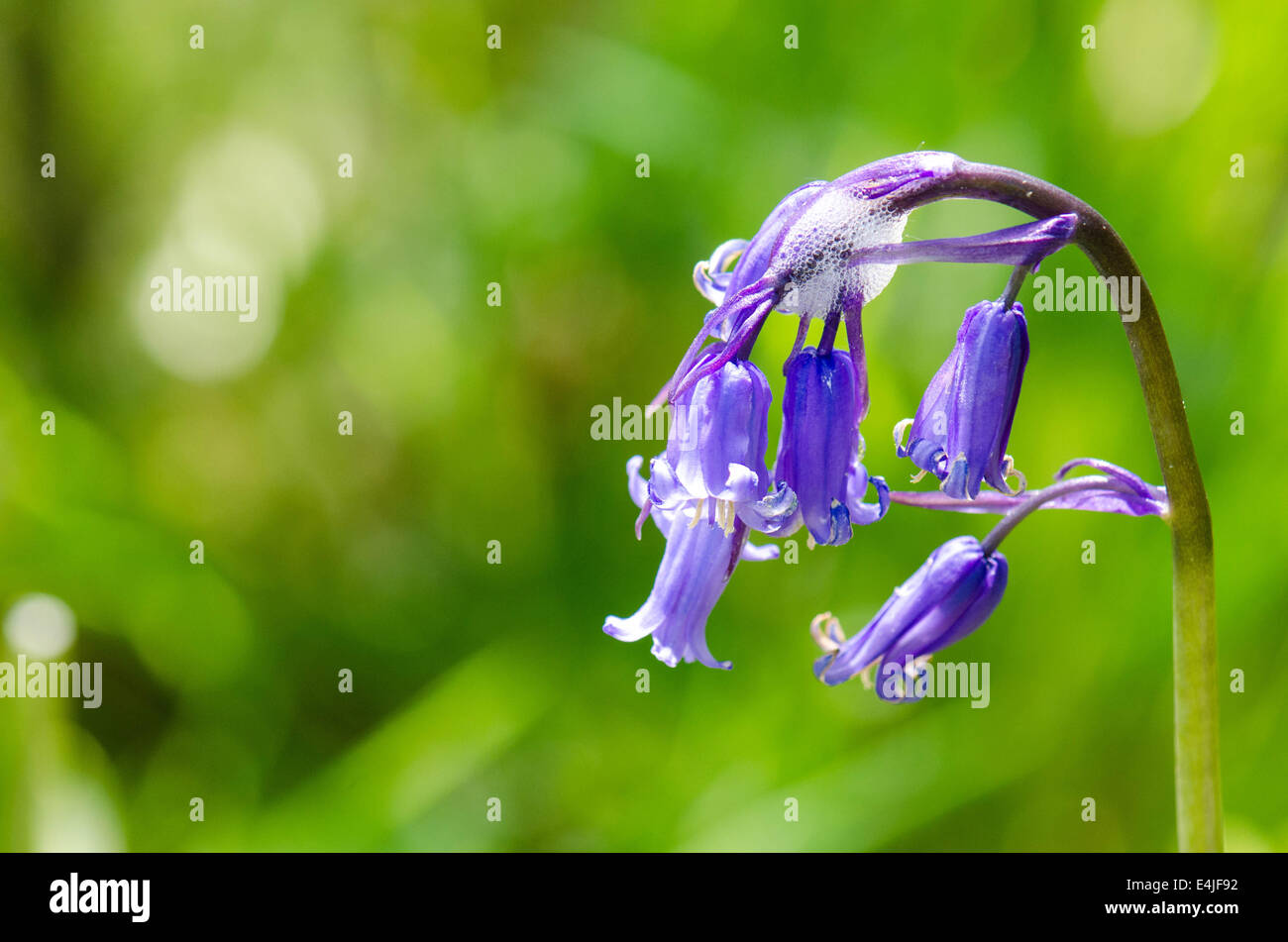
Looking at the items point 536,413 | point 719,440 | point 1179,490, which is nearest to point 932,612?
point 1179,490

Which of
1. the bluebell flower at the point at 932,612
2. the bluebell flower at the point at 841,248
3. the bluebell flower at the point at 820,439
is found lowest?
the bluebell flower at the point at 932,612

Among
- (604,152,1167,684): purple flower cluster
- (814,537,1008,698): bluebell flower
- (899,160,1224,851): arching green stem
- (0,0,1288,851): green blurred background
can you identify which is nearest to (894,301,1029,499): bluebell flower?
(604,152,1167,684): purple flower cluster

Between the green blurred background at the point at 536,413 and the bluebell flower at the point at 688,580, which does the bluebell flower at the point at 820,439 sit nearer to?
the bluebell flower at the point at 688,580

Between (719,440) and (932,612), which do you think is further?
(932,612)

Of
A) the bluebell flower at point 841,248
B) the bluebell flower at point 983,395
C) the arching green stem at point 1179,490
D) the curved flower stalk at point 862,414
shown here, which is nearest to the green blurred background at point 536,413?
the arching green stem at point 1179,490

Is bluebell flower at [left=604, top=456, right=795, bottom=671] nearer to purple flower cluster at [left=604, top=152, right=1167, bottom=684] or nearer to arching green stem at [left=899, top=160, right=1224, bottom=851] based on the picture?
purple flower cluster at [left=604, top=152, right=1167, bottom=684]

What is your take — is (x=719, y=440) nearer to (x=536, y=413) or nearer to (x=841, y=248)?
(x=841, y=248)
